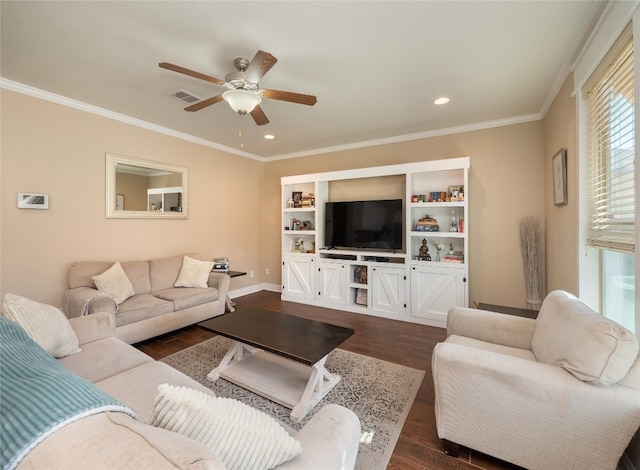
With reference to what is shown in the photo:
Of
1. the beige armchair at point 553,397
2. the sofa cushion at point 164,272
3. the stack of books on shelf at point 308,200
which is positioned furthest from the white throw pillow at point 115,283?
the beige armchair at point 553,397

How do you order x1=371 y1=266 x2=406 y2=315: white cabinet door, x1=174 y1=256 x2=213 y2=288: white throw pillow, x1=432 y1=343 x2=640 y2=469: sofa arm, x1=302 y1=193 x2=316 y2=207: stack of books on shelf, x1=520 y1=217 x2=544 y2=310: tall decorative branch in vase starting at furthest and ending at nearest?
x1=302 y1=193 x2=316 y2=207: stack of books on shelf, x1=371 y1=266 x2=406 y2=315: white cabinet door, x1=174 y1=256 x2=213 y2=288: white throw pillow, x1=520 y1=217 x2=544 y2=310: tall decorative branch in vase, x1=432 y1=343 x2=640 y2=469: sofa arm

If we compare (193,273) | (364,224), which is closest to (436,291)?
(364,224)

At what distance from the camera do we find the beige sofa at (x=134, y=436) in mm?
522

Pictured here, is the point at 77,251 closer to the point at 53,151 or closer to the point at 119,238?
the point at 119,238

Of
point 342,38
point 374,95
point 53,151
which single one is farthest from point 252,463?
point 53,151

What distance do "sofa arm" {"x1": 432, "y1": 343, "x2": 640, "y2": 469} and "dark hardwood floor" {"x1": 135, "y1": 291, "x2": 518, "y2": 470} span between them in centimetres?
18

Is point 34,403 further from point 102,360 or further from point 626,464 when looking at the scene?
point 626,464

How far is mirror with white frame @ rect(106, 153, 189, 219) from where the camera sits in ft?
11.6

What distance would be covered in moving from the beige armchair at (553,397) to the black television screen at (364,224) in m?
2.50

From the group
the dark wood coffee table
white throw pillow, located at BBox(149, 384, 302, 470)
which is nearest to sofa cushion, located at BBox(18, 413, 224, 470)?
white throw pillow, located at BBox(149, 384, 302, 470)

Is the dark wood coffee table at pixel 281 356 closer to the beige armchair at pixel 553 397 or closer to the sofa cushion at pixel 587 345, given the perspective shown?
the beige armchair at pixel 553 397

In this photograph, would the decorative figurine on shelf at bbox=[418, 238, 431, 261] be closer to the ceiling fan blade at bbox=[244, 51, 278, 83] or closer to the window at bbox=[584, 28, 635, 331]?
the window at bbox=[584, 28, 635, 331]

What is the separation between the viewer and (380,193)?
4.47 metres

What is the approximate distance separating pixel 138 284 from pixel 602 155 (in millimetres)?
4718
